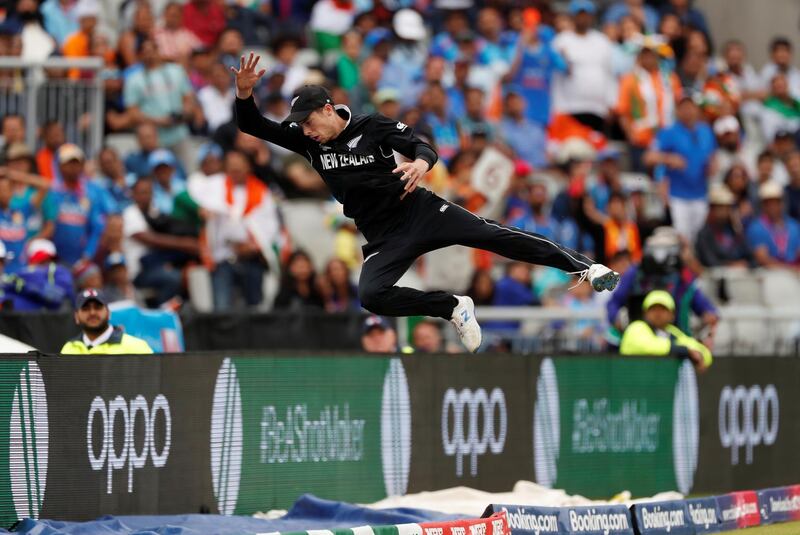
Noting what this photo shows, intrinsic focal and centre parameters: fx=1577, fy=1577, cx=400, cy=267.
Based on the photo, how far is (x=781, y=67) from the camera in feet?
82.0

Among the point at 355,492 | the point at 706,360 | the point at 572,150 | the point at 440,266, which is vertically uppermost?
the point at 572,150

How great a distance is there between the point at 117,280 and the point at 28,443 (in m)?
5.79

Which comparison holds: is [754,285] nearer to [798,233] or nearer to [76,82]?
[798,233]

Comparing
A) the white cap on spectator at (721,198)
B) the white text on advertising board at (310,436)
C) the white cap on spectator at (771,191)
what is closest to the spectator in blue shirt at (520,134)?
the white cap on spectator at (721,198)

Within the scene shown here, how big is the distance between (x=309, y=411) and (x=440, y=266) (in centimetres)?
680

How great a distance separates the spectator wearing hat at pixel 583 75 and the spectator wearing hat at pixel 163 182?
6.76m

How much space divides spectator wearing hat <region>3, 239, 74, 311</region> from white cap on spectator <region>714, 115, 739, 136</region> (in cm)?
1090

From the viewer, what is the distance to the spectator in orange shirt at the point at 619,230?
66.3 feet

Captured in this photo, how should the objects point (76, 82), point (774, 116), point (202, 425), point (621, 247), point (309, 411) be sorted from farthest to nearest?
point (774, 116) → point (621, 247) → point (76, 82) → point (309, 411) → point (202, 425)

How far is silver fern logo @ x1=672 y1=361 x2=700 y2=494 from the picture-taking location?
53.1 feet

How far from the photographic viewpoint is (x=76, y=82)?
18.3 m

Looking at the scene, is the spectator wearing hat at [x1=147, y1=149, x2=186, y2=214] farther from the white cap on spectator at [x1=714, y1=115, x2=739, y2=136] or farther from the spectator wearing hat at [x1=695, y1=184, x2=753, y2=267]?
the white cap on spectator at [x1=714, y1=115, x2=739, y2=136]

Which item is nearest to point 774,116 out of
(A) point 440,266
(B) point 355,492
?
(A) point 440,266

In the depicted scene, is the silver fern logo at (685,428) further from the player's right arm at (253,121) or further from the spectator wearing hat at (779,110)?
the spectator wearing hat at (779,110)
